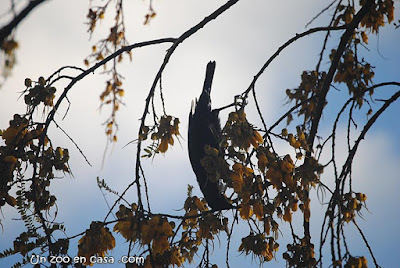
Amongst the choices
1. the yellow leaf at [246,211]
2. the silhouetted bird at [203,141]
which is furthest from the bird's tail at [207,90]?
the yellow leaf at [246,211]

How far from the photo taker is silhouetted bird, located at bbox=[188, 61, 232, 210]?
7.93 ft

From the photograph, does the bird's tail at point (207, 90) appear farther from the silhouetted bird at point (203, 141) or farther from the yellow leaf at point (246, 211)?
the yellow leaf at point (246, 211)

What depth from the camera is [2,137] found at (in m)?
2.02

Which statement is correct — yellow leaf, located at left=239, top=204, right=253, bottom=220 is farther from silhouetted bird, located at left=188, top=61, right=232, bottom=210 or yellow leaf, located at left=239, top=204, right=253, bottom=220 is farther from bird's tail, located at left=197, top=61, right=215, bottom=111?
bird's tail, located at left=197, top=61, right=215, bottom=111

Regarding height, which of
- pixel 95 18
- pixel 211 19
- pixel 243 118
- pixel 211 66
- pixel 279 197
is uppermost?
pixel 95 18

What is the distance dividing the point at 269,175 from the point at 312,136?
695mm

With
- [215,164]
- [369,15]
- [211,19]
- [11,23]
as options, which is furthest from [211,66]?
[11,23]

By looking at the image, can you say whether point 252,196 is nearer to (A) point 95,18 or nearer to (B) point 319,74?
(B) point 319,74

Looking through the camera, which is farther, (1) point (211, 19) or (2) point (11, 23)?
(1) point (211, 19)

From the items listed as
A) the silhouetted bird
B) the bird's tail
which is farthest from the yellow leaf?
the bird's tail

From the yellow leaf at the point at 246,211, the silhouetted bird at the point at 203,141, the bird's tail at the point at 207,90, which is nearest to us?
the yellow leaf at the point at 246,211

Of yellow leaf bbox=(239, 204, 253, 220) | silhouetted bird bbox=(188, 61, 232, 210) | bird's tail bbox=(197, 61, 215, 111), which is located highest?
bird's tail bbox=(197, 61, 215, 111)

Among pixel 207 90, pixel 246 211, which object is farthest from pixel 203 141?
pixel 246 211

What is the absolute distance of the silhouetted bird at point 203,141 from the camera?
2416 mm
